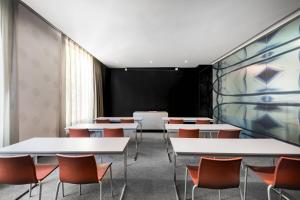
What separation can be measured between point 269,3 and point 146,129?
5808 mm

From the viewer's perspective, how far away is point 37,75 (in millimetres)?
3842

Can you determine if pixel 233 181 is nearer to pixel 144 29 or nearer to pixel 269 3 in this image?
pixel 269 3

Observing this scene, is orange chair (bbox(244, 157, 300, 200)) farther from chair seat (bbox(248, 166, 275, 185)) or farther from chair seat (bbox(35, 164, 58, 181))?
chair seat (bbox(35, 164, 58, 181))

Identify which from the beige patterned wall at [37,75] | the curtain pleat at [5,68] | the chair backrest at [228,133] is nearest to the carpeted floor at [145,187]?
the chair backrest at [228,133]

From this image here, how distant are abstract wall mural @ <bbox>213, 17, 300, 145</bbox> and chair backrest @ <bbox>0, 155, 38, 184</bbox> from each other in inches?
161

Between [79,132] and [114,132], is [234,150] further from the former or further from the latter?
[79,132]

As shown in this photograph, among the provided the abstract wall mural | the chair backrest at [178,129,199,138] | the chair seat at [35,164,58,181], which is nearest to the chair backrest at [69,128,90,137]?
the chair seat at [35,164,58,181]

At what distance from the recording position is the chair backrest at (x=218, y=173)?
69.6 inches

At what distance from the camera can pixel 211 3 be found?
2885 millimetres

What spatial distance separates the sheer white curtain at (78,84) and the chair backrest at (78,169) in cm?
337

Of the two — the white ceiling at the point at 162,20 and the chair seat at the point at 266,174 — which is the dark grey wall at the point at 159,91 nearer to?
the white ceiling at the point at 162,20

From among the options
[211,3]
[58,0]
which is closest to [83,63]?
[58,0]

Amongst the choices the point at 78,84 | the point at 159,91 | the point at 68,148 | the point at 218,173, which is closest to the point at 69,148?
the point at 68,148

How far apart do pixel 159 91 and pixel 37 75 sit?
582 centimetres
